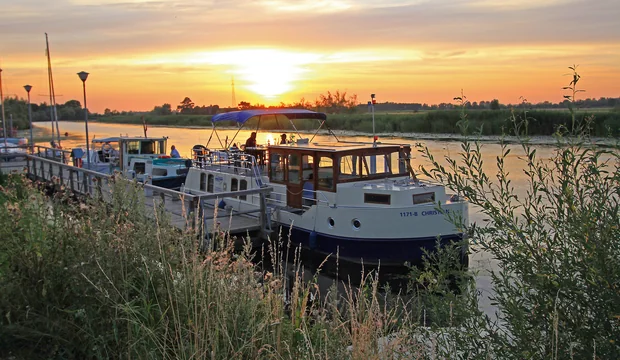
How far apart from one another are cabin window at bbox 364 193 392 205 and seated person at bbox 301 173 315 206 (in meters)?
1.65

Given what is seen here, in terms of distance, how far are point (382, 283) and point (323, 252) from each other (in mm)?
1929

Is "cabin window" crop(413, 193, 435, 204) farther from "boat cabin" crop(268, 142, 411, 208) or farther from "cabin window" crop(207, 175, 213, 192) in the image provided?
"cabin window" crop(207, 175, 213, 192)

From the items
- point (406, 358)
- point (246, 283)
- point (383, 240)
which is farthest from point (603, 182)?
point (383, 240)

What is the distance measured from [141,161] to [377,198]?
12.2m

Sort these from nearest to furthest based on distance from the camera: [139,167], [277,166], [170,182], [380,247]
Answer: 1. [380,247]
2. [277,166]
3. [170,182]
4. [139,167]

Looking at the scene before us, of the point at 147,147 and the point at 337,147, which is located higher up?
the point at 337,147

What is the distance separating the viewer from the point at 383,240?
13461 millimetres

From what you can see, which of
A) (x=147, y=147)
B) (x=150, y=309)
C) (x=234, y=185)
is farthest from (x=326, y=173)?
(x=147, y=147)

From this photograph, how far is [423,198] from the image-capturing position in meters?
13.6

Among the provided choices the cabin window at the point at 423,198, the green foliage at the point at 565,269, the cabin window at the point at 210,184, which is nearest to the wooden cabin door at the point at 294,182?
the cabin window at the point at 423,198

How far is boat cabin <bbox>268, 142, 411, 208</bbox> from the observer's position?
46.9 feet

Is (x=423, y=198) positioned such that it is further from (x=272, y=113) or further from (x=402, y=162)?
(x=272, y=113)

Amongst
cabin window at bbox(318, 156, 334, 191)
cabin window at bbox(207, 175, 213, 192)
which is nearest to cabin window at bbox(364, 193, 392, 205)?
cabin window at bbox(318, 156, 334, 191)

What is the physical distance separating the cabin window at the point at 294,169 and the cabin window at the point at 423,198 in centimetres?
320
